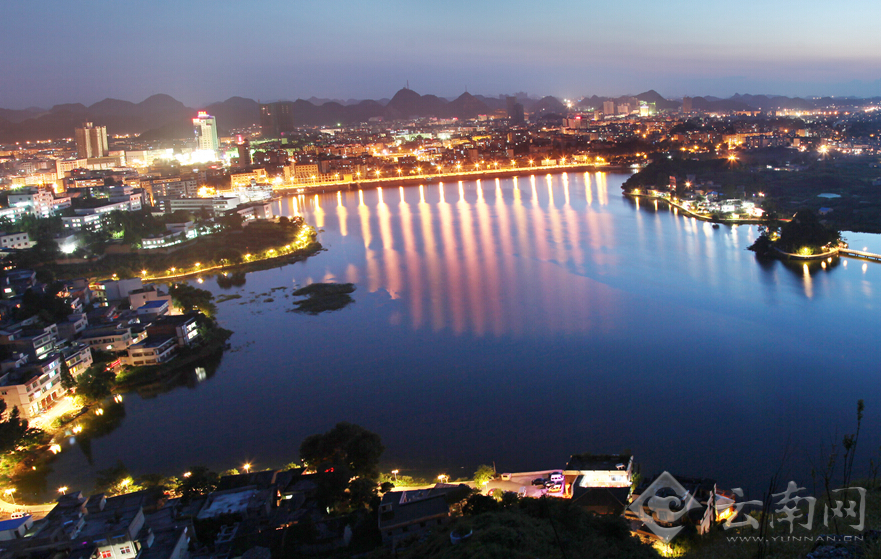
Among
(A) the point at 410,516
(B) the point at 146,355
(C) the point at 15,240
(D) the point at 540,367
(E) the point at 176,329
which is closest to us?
(A) the point at 410,516

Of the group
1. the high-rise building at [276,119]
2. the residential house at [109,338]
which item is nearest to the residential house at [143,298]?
the residential house at [109,338]

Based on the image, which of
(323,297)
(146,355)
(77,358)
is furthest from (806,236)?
(77,358)

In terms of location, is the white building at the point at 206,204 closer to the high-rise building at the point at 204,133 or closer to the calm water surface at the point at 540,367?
the calm water surface at the point at 540,367

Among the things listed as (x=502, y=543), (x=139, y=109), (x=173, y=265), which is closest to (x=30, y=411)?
(x=502, y=543)

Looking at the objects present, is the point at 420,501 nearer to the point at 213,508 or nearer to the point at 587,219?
the point at 213,508

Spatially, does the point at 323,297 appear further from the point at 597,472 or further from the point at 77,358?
the point at 597,472

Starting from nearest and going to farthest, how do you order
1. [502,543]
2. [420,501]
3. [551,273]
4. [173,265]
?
[502,543] → [420,501] → [551,273] → [173,265]
